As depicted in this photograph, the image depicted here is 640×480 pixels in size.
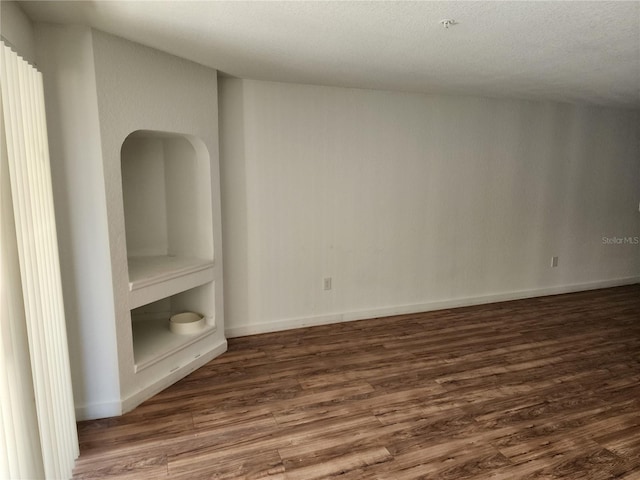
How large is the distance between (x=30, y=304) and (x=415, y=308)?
3566 millimetres

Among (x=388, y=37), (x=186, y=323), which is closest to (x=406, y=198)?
(x=388, y=37)

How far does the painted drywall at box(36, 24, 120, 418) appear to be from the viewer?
217 centimetres

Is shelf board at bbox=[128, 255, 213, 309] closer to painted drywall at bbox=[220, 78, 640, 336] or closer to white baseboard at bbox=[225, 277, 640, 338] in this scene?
painted drywall at bbox=[220, 78, 640, 336]

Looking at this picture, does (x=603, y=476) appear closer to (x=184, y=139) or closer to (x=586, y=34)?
(x=586, y=34)

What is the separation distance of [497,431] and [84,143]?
2796 millimetres

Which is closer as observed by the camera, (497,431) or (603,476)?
(603,476)

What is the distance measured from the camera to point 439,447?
2.21 meters

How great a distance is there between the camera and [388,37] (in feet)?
7.68

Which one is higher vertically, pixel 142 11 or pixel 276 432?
pixel 142 11

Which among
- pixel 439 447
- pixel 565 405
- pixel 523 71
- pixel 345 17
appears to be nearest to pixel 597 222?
pixel 523 71

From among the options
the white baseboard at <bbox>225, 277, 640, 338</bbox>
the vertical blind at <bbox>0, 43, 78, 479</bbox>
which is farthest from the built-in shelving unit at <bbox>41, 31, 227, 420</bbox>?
the white baseboard at <bbox>225, 277, 640, 338</bbox>

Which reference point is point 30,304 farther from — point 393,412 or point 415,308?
point 415,308

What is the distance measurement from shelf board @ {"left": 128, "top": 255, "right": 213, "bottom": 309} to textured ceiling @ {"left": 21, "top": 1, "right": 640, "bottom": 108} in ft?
4.70

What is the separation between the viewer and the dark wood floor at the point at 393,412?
2070 millimetres
